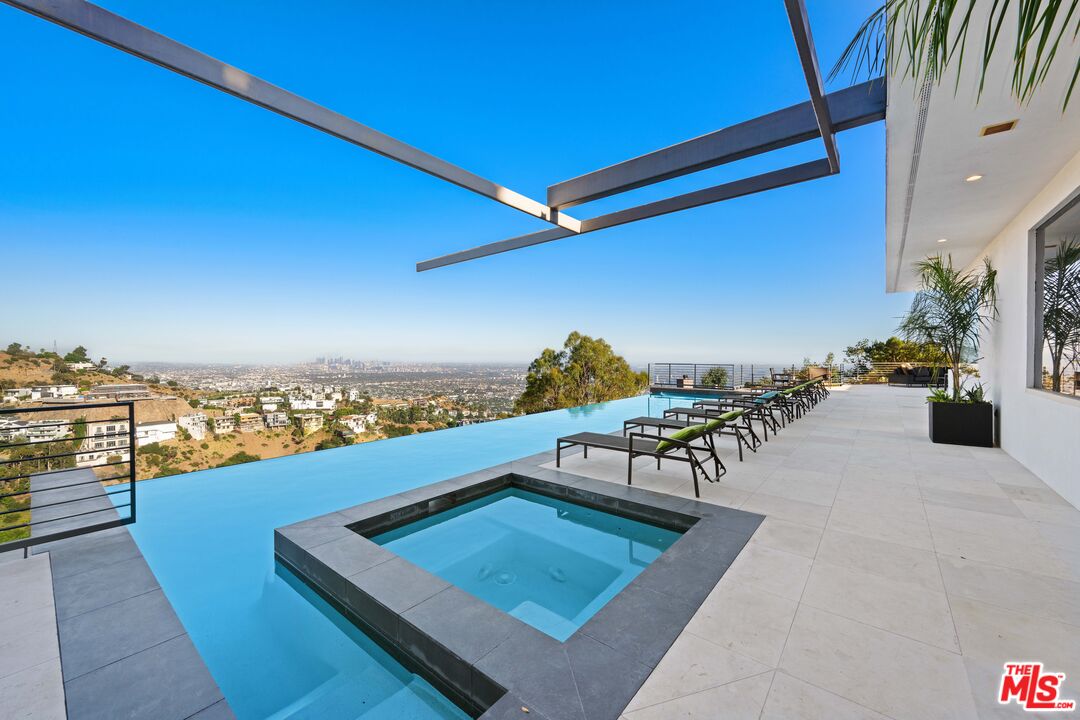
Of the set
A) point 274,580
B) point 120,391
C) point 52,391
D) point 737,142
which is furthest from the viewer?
→ point 120,391

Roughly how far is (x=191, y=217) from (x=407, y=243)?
493cm

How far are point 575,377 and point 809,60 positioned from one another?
533 inches

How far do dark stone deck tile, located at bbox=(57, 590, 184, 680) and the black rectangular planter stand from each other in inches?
300

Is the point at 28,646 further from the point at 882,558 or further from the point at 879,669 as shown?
the point at 882,558

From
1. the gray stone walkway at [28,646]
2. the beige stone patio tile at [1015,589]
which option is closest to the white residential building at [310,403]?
the gray stone walkway at [28,646]

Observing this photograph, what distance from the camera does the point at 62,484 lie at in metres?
3.62

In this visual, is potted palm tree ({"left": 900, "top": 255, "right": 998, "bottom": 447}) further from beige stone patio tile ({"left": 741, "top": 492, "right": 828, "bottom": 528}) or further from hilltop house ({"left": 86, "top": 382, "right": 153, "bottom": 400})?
hilltop house ({"left": 86, "top": 382, "right": 153, "bottom": 400})

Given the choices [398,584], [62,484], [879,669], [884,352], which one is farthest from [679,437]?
[884,352]

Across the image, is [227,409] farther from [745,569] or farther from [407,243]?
[407,243]

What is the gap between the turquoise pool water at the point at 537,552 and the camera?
259 cm

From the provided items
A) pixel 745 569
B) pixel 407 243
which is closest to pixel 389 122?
pixel 407 243

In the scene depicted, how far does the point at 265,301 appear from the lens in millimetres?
11133

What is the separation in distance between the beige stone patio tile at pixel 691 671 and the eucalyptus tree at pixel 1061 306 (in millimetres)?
4321

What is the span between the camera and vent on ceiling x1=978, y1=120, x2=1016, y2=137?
118 inches
